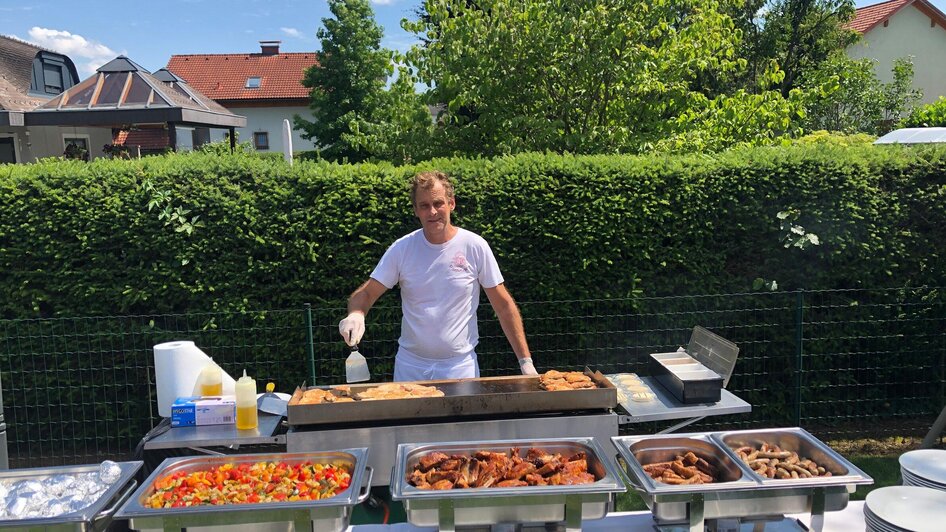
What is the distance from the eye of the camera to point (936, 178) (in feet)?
18.8

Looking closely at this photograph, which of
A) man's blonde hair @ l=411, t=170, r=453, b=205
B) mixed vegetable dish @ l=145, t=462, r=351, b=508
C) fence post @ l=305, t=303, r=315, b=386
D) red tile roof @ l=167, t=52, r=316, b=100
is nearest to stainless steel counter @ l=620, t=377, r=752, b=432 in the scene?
man's blonde hair @ l=411, t=170, r=453, b=205

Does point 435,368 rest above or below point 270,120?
below

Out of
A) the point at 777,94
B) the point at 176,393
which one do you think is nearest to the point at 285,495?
the point at 176,393

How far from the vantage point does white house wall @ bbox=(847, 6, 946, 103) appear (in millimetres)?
27391

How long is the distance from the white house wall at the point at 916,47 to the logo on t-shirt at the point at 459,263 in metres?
29.0

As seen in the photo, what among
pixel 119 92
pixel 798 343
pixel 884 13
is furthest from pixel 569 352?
pixel 884 13

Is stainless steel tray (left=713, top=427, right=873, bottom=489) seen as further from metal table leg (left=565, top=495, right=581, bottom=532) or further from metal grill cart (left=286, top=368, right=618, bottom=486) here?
metal grill cart (left=286, top=368, right=618, bottom=486)

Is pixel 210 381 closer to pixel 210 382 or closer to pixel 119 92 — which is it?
pixel 210 382

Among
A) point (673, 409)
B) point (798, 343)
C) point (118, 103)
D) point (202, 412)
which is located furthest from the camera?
point (118, 103)

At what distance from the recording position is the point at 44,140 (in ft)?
60.1

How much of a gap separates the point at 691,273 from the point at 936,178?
7.01 feet

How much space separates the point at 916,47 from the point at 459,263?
3098cm

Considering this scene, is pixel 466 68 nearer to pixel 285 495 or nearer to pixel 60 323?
pixel 60 323

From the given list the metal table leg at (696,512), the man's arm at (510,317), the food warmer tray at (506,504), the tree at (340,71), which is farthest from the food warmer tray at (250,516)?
the tree at (340,71)
